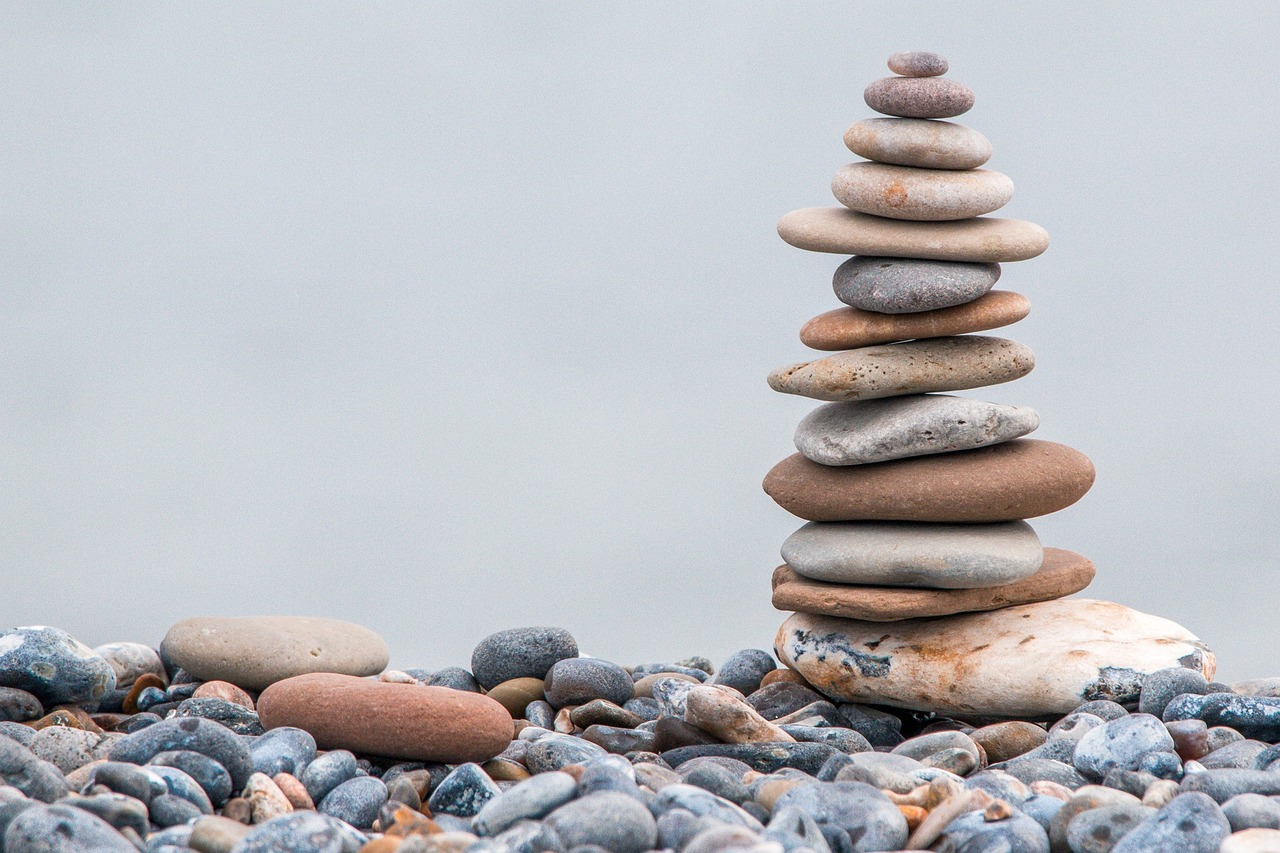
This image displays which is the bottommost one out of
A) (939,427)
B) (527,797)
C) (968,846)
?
(968,846)

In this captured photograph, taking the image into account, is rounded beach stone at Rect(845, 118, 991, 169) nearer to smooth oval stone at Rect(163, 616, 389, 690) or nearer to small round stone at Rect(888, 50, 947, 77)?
small round stone at Rect(888, 50, 947, 77)

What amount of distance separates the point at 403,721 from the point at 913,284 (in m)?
3.24

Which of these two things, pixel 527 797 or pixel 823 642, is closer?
pixel 527 797

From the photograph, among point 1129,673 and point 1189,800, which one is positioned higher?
point 1129,673

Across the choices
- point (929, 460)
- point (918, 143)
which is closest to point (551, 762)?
point (929, 460)

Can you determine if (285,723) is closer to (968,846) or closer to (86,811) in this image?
(86,811)

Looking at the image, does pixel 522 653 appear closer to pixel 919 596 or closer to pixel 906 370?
pixel 919 596

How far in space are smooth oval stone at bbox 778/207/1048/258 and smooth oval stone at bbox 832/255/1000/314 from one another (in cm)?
6

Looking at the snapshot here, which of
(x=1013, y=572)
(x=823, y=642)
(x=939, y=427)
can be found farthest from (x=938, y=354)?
(x=823, y=642)

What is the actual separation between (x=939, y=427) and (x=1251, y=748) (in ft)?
6.85

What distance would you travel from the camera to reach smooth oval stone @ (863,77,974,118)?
6.74 m

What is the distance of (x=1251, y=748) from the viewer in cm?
520

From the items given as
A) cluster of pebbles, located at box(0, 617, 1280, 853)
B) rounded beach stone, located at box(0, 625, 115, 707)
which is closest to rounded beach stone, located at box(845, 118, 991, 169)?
cluster of pebbles, located at box(0, 617, 1280, 853)

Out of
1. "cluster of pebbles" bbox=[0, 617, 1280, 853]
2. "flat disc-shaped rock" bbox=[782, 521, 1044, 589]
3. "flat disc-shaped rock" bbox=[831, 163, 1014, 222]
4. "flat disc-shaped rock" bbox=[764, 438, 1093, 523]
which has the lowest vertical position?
"cluster of pebbles" bbox=[0, 617, 1280, 853]
